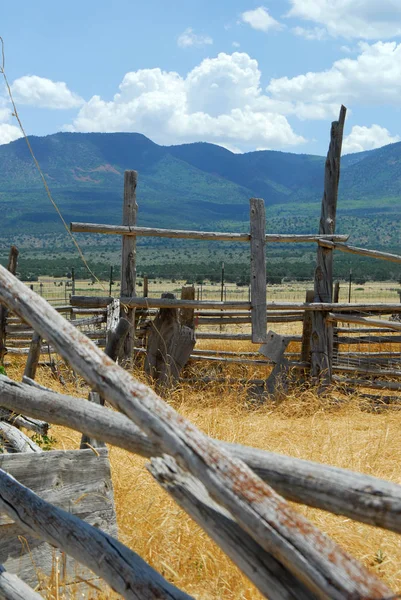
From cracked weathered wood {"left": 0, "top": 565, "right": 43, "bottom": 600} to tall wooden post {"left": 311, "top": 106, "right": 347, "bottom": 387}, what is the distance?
5.45 m

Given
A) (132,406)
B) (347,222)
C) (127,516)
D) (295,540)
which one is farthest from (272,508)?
(347,222)

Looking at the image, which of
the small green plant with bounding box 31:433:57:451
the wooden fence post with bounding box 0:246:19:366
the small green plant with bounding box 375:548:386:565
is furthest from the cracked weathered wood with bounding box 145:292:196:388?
the small green plant with bounding box 375:548:386:565

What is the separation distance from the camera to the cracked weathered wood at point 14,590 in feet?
8.74

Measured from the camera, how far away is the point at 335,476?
2020mm

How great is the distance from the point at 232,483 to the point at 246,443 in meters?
3.54

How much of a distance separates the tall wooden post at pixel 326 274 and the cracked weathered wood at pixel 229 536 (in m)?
5.86

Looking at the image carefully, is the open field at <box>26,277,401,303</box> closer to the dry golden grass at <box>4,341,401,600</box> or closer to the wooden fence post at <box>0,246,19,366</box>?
the wooden fence post at <box>0,246,19,366</box>

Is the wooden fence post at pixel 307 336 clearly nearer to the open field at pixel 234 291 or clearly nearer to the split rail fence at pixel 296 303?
the split rail fence at pixel 296 303

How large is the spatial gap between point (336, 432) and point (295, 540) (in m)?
4.74

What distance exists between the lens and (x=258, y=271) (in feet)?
24.2

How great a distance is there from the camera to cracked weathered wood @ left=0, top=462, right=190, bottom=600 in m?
2.32

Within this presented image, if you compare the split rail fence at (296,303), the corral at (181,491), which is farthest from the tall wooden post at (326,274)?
the corral at (181,491)

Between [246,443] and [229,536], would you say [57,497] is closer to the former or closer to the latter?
[229,536]

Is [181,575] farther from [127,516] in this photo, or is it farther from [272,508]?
[272,508]
